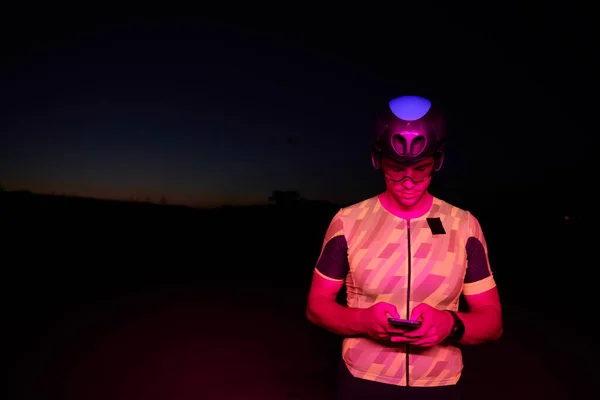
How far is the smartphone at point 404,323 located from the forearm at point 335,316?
0.20 meters

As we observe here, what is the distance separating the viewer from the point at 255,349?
7789 mm

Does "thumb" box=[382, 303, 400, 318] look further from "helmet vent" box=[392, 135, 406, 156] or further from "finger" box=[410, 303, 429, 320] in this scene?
"helmet vent" box=[392, 135, 406, 156]

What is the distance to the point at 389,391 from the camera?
2115 millimetres

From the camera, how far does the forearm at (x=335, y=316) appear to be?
2.01 metres

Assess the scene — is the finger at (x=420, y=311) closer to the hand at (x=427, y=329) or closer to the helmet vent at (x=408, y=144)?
the hand at (x=427, y=329)

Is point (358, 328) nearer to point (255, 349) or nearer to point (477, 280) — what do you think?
point (477, 280)

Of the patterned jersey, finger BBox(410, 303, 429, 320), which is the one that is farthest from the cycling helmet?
finger BBox(410, 303, 429, 320)

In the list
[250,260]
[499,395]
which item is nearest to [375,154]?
[499,395]

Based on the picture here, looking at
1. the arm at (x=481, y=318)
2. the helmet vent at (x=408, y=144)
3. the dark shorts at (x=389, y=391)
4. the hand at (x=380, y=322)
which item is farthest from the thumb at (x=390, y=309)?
the helmet vent at (x=408, y=144)

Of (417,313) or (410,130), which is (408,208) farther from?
(417,313)

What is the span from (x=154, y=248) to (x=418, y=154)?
22.5m

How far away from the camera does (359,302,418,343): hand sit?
184 centimetres

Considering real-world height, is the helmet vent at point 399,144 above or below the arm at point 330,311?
above

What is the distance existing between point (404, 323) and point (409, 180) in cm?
62
